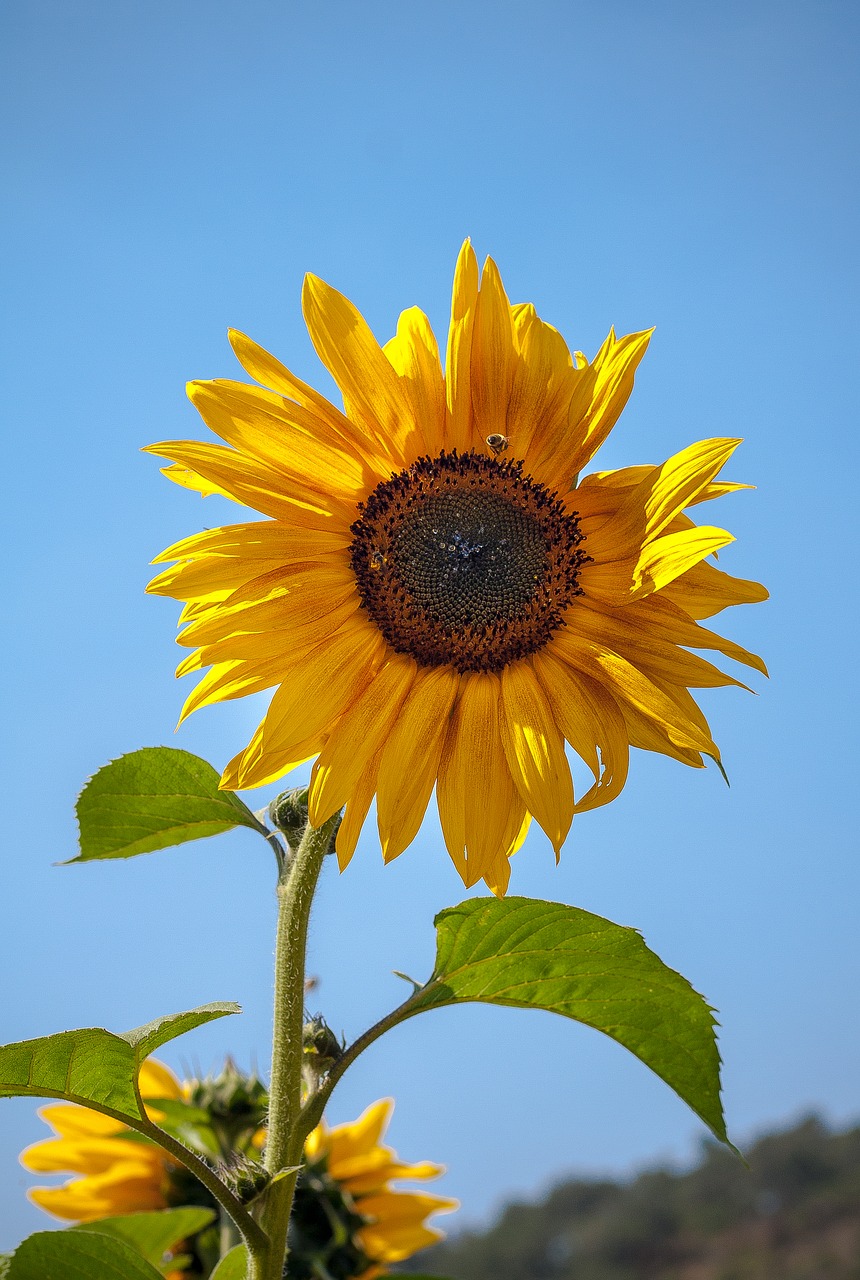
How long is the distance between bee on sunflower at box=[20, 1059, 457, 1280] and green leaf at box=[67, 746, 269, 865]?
41.0 inches

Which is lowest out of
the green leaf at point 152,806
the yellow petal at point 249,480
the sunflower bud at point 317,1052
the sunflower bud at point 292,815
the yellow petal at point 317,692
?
the sunflower bud at point 317,1052

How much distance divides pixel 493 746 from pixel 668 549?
448 mm

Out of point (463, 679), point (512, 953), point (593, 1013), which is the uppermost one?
point (463, 679)

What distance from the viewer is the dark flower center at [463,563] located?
2.08m

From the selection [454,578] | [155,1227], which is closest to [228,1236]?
[155,1227]

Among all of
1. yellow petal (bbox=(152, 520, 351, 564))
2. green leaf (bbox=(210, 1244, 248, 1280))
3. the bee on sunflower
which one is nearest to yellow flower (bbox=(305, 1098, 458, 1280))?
the bee on sunflower

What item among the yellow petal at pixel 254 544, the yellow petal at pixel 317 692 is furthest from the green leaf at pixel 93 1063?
the yellow petal at pixel 254 544

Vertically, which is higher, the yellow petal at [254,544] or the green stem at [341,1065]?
the yellow petal at [254,544]

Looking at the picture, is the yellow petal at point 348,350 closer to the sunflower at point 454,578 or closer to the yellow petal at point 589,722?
the sunflower at point 454,578

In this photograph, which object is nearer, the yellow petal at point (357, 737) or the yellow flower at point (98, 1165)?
the yellow petal at point (357, 737)

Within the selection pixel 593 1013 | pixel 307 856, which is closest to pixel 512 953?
pixel 593 1013

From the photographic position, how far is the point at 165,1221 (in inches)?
90.0

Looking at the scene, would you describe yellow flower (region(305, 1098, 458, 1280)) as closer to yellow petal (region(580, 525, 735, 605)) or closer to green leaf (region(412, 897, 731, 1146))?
green leaf (region(412, 897, 731, 1146))

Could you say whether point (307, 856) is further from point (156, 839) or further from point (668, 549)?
point (668, 549)
